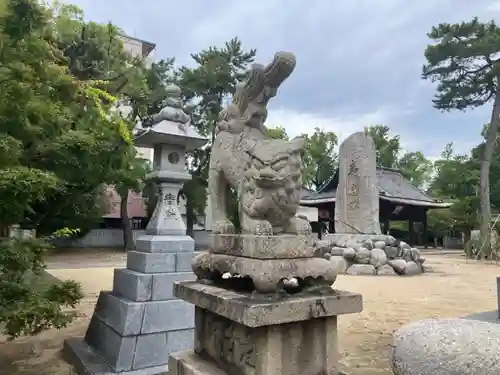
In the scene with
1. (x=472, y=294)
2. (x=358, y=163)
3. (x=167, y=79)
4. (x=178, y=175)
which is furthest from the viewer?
(x=167, y=79)

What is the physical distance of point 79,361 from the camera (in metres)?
4.51

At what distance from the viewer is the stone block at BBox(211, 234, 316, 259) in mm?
2383

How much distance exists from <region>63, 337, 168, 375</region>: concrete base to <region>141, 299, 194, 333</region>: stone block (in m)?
0.41

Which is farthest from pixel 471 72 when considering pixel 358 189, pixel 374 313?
pixel 374 313

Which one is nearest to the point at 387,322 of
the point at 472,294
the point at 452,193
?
the point at 472,294

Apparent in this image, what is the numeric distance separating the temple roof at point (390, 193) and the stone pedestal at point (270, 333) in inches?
723

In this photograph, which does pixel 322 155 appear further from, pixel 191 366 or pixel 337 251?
pixel 191 366

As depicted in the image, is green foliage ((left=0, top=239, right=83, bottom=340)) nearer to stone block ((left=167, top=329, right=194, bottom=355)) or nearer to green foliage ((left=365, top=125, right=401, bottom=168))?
stone block ((left=167, top=329, right=194, bottom=355))

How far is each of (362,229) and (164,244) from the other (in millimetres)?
10564

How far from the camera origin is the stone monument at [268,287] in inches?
90.0

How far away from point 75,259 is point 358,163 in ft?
44.3

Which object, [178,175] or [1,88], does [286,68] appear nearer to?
[1,88]

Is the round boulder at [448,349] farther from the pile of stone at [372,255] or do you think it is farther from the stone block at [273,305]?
the pile of stone at [372,255]

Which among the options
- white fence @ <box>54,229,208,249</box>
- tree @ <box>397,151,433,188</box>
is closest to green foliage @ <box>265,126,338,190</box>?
tree @ <box>397,151,433,188</box>
